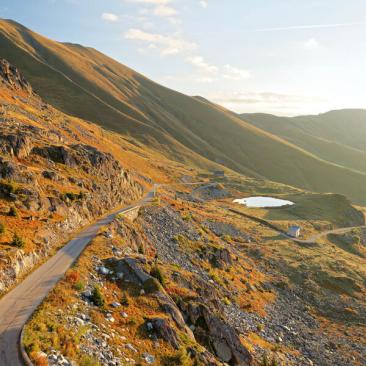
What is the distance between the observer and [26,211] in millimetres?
33750

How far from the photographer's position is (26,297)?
22.9 meters

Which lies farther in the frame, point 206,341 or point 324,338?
point 324,338

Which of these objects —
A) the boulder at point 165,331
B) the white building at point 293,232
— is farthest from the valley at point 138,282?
the white building at point 293,232

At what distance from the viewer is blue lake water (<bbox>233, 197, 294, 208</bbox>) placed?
126 m

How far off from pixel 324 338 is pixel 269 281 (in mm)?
15262

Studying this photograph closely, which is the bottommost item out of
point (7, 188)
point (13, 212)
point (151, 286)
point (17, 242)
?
point (151, 286)

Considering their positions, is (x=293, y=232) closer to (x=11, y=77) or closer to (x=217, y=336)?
(x=217, y=336)

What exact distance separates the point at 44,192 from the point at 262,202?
341 feet

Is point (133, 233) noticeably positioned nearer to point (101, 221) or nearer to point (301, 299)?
point (101, 221)

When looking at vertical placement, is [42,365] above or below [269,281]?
above

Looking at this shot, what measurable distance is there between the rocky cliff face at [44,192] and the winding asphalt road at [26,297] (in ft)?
3.54

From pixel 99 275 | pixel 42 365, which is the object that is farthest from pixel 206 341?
pixel 42 365

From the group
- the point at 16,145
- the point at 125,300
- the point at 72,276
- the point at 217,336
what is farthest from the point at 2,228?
the point at 16,145

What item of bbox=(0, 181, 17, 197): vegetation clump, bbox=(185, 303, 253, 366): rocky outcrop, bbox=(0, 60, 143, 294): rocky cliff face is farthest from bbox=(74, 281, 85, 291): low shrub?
bbox=(0, 181, 17, 197): vegetation clump
